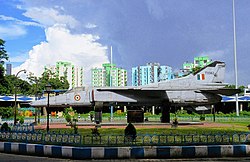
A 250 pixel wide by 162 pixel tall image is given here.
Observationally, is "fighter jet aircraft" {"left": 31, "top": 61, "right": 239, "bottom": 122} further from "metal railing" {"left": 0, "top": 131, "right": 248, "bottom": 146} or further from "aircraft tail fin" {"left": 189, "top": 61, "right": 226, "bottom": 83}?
"metal railing" {"left": 0, "top": 131, "right": 248, "bottom": 146}

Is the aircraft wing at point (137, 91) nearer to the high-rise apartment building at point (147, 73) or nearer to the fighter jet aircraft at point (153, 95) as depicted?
the fighter jet aircraft at point (153, 95)

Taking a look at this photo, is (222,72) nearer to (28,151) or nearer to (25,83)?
(28,151)

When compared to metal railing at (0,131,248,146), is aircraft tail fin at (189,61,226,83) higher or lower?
higher

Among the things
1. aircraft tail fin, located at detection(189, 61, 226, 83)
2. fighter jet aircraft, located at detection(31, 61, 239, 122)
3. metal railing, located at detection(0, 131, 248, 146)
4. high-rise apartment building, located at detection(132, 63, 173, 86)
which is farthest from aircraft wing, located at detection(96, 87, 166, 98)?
high-rise apartment building, located at detection(132, 63, 173, 86)

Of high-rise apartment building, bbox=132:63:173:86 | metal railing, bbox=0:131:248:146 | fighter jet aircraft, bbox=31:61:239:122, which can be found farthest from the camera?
high-rise apartment building, bbox=132:63:173:86

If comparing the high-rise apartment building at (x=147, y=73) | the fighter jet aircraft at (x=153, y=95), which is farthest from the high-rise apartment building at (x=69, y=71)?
the fighter jet aircraft at (x=153, y=95)

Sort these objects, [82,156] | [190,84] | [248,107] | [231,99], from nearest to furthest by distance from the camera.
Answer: [82,156] → [190,84] → [231,99] → [248,107]

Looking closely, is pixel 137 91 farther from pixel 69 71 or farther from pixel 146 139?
pixel 69 71

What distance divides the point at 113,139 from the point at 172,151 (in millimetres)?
3159

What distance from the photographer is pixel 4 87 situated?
134 ft

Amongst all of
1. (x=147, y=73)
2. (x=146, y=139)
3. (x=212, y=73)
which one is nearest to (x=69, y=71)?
(x=147, y=73)

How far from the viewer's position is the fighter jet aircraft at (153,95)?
3170 cm

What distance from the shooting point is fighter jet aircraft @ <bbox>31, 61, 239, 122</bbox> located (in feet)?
104

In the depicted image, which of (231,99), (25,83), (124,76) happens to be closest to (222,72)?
(231,99)
